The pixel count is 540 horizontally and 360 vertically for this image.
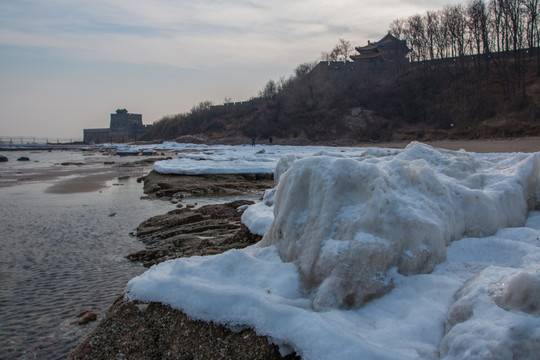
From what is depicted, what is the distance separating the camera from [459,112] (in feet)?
151

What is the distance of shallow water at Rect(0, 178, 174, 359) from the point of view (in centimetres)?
424

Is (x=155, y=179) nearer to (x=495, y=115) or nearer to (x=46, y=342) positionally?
(x=46, y=342)

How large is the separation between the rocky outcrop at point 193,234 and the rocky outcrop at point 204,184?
11.7 feet

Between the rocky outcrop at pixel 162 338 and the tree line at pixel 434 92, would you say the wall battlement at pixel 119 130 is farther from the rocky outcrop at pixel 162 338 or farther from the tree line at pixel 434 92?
the rocky outcrop at pixel 162 338

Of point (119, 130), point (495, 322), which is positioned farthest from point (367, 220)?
point (119, 130)

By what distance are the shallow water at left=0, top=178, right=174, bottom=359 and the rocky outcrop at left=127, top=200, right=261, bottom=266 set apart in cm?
32

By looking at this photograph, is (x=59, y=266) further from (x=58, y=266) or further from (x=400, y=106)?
(x=400, y=106)

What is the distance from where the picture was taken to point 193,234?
23.9ft

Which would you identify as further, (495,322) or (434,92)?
(434,92)

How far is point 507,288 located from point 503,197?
2678 millimetres

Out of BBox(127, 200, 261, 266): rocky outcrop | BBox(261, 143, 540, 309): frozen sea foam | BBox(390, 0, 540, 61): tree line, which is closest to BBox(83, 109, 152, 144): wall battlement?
BBox(390, 0, 540, 61): tree line

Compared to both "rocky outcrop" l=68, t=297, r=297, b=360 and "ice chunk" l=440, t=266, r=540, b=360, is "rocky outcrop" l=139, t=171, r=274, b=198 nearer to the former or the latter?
"rocky outcrop" l=68, t=297, r=297, b=360

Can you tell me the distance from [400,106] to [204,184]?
4655cm

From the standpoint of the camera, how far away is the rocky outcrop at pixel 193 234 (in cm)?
586
